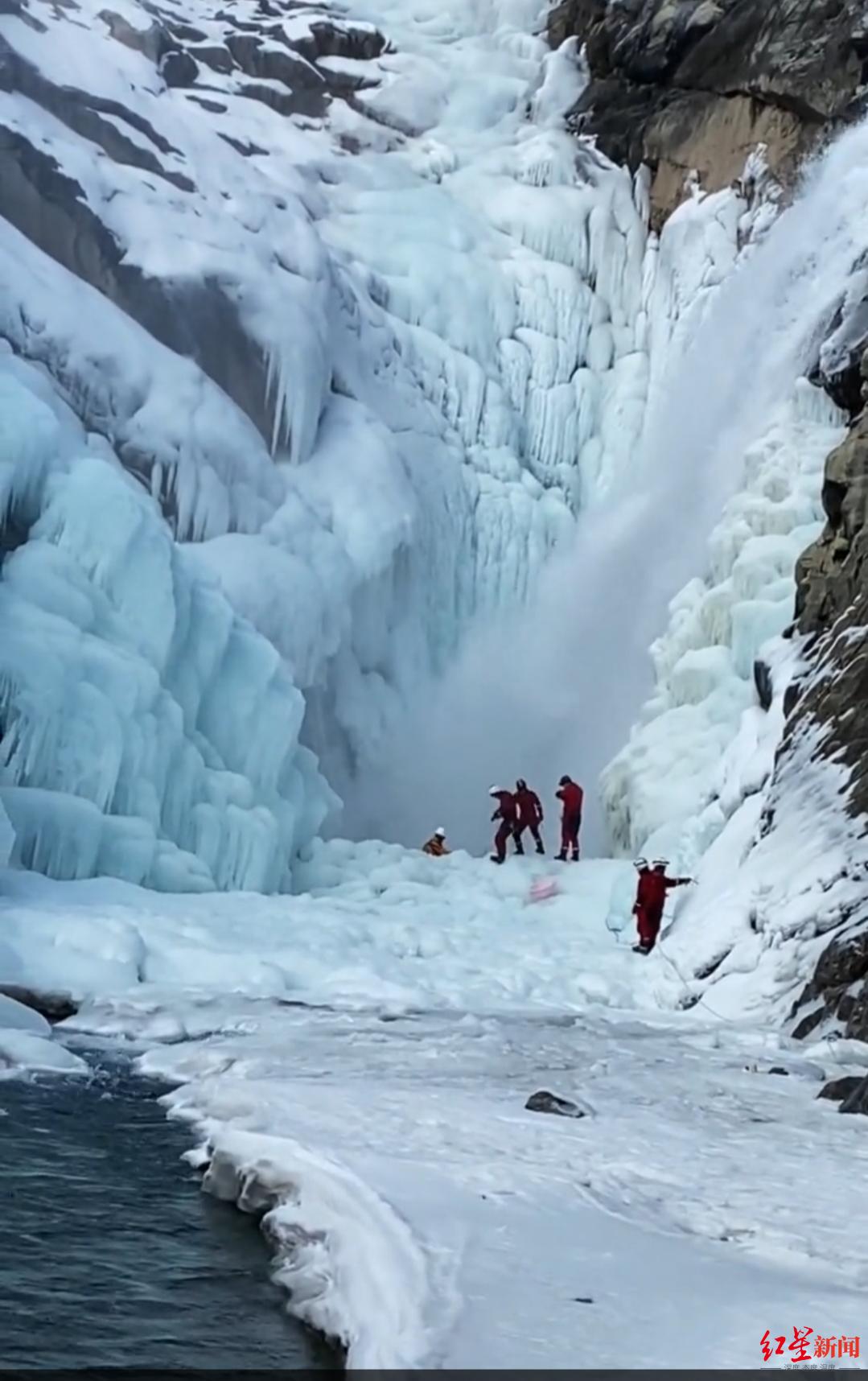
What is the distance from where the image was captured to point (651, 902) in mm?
10945

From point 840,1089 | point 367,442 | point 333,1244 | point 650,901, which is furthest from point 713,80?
point 333,1244

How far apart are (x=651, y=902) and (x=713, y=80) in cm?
1519

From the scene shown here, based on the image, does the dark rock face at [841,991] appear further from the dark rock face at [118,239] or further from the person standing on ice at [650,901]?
the dark rock face at [118,239]

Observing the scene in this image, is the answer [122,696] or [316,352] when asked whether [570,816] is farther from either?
[316,352]

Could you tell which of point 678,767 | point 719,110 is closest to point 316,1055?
point 678,767

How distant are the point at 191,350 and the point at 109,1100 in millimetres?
11278

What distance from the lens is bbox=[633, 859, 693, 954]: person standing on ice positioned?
430 inches

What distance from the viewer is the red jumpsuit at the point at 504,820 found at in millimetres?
14867

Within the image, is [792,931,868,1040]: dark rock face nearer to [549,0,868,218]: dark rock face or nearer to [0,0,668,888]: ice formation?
[0,0,668,888]: ice formation

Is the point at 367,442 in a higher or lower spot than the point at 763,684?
higher

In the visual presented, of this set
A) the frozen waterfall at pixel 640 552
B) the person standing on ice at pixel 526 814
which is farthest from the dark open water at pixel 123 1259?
the frozen waterfall at pixel 640 552

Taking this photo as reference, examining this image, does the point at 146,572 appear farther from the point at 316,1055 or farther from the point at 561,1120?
the point at 561,1120

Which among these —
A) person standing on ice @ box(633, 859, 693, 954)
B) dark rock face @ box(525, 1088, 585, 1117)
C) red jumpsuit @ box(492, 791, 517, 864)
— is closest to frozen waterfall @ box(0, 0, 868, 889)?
red jumpsuit @ box(492, 791, 517, 864)

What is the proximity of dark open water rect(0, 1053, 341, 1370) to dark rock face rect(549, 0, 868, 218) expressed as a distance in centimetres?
1852
